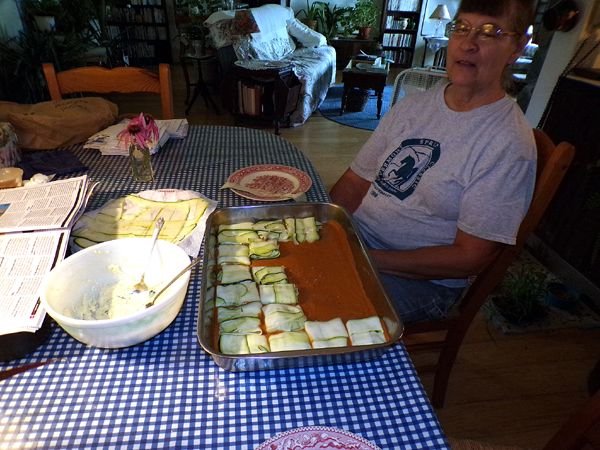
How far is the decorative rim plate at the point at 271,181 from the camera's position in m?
1.12

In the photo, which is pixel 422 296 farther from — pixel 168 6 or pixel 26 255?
pixel 168 6

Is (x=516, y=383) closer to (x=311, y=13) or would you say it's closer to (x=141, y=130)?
(x=141, y=130)

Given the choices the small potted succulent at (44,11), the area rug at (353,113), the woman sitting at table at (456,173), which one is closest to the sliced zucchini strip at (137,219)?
the woman sitting at table at (456,173)

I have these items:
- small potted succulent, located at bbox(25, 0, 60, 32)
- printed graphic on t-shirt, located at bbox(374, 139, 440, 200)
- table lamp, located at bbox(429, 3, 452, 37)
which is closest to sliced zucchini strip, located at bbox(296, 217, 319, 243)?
printed graphic on t-shirt, located at bbox(374, 139, 440, 200)

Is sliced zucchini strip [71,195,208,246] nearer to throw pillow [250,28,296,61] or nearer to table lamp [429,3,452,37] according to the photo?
throw pillow [250,28,296,61]

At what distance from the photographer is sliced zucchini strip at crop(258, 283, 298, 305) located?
732 mm

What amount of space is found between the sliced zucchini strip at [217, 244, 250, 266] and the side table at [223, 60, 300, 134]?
329 centimetres

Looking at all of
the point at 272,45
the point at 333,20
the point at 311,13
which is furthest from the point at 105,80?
the point at 333,20

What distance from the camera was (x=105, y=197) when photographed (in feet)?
3.65

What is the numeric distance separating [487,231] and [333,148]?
293 cm

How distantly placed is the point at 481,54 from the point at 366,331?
0.80 meters

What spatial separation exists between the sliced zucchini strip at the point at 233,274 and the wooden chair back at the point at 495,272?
23.3 inches

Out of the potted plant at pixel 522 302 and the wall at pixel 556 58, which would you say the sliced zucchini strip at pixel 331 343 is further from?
the wall at pixel 556 58

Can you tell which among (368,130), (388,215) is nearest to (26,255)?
(388,215)
